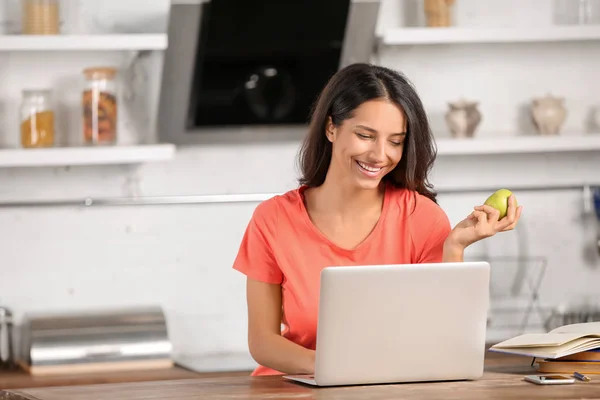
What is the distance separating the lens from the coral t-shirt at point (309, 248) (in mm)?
2176

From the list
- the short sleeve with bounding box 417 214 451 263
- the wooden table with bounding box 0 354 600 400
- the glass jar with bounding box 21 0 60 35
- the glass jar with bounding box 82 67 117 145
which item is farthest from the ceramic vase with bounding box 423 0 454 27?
the wooden table with bounding box 0 354 600 400

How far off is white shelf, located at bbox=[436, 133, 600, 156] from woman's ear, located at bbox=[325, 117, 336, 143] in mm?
1193

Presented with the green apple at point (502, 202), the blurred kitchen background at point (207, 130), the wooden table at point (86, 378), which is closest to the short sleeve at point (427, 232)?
the green apple at point (502, 202)

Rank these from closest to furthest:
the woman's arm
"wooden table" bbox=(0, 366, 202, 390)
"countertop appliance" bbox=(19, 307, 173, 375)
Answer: the woman's arm < "wooden table" bbox=(0, 366, 202, 390) < "countertop appliance" bbox=(19, 307, 173, 375)

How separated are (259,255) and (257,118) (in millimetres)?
1220

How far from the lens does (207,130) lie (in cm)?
335

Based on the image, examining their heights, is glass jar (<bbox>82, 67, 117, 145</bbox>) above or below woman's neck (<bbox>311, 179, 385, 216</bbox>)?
above

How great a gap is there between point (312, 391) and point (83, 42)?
1747 mm

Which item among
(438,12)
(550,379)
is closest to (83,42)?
(438,12)

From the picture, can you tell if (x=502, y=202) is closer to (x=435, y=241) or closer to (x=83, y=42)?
(x=435, y=241)

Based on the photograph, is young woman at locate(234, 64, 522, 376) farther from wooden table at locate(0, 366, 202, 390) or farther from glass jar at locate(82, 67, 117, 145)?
glass jar at locate(82, 67, 117, 145)

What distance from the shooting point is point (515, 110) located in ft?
12.0

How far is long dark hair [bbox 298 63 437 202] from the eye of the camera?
216 centimetres

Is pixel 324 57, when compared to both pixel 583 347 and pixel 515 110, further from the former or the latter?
pixel 583 347
